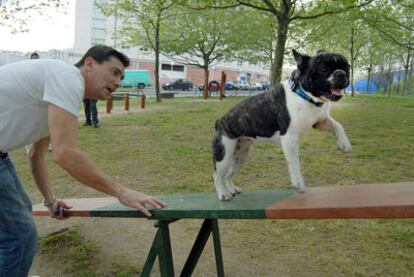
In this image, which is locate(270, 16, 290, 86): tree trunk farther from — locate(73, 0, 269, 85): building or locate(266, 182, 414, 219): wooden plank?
locate(73, 0, 269, 85): building

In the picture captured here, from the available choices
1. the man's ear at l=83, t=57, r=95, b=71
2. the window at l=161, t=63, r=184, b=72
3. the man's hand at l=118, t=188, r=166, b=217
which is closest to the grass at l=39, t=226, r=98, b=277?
the man's hand at l=118, t=188, r=166, b=217

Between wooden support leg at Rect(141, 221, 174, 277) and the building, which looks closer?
wooden support leg at Rect(141, 221, 174, 277)

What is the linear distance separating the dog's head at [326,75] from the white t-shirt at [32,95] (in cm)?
145

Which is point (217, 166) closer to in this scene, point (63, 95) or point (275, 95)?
point (275, 95)

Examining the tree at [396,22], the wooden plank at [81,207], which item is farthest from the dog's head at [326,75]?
the tree at [396,22]

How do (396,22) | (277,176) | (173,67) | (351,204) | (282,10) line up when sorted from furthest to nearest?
(173,67) → (396,22) → (282,10) → (277,176) → (351,204)

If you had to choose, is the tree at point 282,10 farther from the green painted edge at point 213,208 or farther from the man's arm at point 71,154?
the man's arm at point 71,154

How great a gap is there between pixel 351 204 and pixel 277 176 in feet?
13.9

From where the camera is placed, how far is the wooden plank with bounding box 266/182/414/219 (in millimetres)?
2225

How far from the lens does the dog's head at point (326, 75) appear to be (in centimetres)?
249

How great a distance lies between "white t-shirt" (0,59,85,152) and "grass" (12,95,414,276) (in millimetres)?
1981

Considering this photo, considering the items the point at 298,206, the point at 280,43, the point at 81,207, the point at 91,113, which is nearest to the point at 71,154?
the point at 81,207

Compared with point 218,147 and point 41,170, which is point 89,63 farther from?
point 41,170

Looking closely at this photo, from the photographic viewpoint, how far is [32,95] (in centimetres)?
256
